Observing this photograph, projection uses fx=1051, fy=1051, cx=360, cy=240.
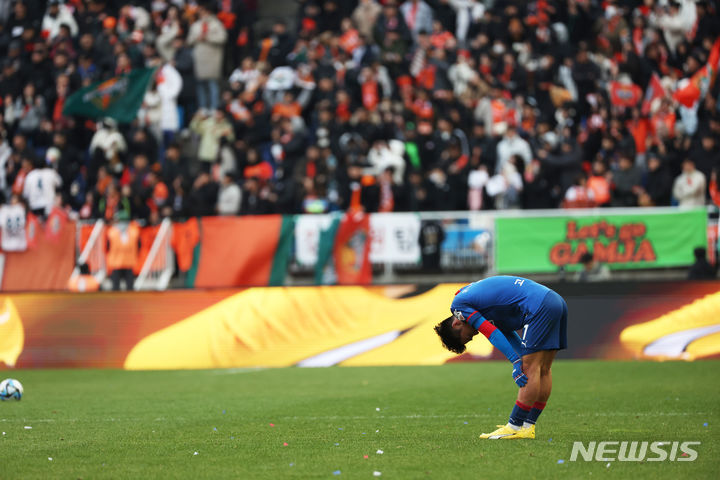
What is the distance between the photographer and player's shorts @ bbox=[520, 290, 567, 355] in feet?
29.6

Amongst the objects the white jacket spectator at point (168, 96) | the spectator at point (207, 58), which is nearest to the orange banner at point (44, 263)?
the white jacket spectator at point (168, 96)

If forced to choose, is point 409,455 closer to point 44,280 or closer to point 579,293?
point 579,293

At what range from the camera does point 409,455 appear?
27.1ft

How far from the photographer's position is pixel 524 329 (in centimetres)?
915

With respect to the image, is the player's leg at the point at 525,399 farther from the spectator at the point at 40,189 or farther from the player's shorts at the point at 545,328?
the spectator at the point at 40,189

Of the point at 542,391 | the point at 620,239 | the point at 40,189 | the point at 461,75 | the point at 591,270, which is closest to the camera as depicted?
the point at 542,391

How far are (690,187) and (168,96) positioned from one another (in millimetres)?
12248

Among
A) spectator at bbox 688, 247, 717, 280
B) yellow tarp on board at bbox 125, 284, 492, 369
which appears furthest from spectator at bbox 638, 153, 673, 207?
yellow tarp on board at bbox 125, 284, 492, 369

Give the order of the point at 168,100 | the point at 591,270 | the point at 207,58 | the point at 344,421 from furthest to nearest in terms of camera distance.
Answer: the point at 207,58 → the point at 168,100 → the point at 591,270 → the point at 344,421

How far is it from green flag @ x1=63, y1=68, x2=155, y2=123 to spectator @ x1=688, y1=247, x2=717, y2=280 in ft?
42.0

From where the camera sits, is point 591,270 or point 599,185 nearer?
point 591,270

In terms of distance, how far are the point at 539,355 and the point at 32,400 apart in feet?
23.3

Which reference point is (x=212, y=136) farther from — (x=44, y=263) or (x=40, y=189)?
(x=44, y=263)

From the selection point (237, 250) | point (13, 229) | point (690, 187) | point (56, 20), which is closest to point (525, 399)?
point (690, 187)
